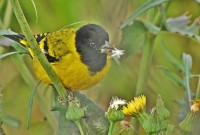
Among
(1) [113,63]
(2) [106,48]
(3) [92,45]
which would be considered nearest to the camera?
(2) [106,48]

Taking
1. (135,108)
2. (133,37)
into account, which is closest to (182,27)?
Answer: (133,37)

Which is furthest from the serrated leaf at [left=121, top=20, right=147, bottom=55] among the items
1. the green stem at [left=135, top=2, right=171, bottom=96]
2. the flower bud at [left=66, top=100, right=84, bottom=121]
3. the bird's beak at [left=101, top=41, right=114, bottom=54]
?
the flower bud at [left=66, top=100, right=84, bottom=121]

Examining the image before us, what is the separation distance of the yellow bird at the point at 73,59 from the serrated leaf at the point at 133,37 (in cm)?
7

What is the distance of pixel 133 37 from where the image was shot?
58.2 inches

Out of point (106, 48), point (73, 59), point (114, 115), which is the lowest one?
point (114, 115)

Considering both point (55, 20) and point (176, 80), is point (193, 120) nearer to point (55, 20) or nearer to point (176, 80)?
point (176, 80)

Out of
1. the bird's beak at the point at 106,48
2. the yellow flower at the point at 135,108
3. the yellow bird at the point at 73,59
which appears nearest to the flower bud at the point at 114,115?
the yellow flower at the point at 135,108

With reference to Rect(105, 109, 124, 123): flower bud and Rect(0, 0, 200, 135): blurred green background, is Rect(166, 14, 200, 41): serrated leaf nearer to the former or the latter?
Rect(0, 0, 200, 135): blurred green background

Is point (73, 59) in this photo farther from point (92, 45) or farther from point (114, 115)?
point (114, 115)

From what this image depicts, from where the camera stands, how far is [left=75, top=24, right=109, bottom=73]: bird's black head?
1.24 meters

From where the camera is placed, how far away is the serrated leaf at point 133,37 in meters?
1.47

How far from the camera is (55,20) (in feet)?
5.64

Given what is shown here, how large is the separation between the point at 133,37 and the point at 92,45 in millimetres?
177

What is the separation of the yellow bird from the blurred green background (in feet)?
0.23
